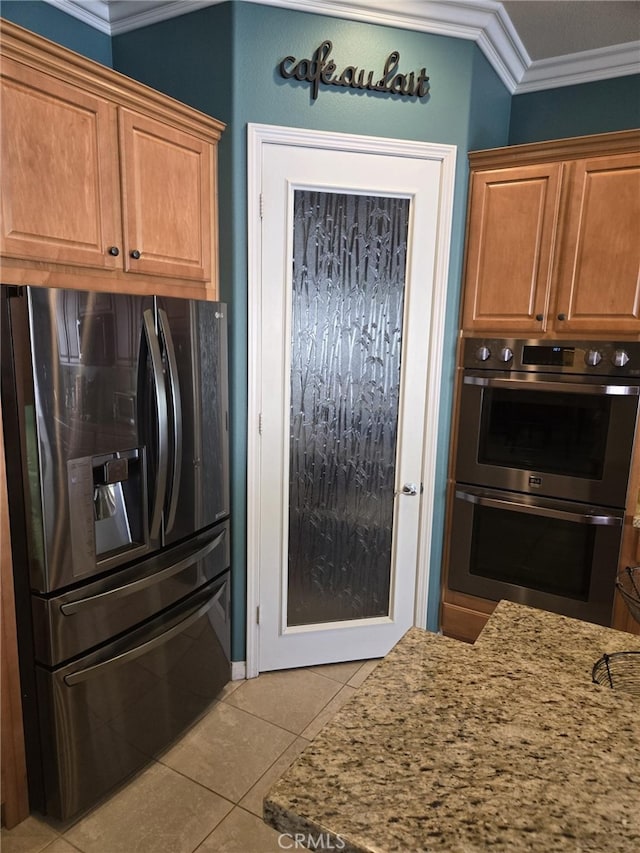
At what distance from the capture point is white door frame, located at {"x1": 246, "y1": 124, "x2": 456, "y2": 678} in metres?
2.18

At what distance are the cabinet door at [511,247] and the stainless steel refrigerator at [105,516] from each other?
118 centimetres

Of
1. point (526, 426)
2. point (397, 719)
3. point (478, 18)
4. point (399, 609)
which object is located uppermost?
point (478, 18)

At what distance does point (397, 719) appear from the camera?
0.86 metres

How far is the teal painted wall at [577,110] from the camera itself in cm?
261

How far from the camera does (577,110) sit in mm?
2723

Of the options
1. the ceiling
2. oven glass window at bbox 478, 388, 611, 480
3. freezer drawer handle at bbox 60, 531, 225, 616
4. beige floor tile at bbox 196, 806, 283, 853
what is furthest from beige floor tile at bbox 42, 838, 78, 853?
the ceiling

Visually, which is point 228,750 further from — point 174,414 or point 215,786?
point 174,414

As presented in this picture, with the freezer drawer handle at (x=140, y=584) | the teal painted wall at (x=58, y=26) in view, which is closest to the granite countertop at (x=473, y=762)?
the freezer drawer handle at (x=140, y=584)

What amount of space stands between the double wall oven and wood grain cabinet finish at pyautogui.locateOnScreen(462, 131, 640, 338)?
5.1 inches

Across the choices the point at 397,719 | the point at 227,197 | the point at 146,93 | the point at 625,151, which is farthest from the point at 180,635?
the point at 625,151

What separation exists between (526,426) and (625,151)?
1165 millimetres

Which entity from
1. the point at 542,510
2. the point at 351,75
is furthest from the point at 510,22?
the point at 542,510

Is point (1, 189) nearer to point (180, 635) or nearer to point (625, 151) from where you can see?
point (180, 635)

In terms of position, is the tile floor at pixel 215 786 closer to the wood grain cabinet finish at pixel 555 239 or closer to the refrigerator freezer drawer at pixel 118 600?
the refrigerator freezer drawer at pixel 118 600
